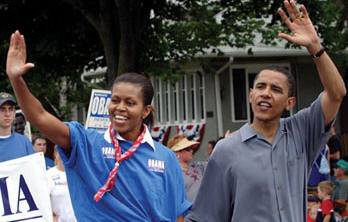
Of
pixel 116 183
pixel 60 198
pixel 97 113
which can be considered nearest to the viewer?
pixel 116 183

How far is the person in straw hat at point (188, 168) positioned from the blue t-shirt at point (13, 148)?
1988mm

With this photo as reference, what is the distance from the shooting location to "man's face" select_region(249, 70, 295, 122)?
4.52 metres

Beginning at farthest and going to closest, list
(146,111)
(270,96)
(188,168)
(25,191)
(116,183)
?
1. (188,168)
2. (25,191)
3. (146,111)
4. (116,183)
5. (270,96)

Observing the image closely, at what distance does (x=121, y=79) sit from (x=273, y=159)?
48.1 inches

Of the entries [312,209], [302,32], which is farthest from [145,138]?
[312,209]

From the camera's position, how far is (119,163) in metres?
4.68

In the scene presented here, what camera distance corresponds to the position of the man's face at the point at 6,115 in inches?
364

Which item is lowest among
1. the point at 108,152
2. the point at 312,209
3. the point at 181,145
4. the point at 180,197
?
the point at 312,209

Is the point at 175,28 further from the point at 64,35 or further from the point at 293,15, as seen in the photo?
the point at 293,15

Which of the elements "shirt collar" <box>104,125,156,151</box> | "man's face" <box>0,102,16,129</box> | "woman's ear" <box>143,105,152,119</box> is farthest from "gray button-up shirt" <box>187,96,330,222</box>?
"man's face" <box>0,102,16,129</box>

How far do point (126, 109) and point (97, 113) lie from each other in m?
6.57

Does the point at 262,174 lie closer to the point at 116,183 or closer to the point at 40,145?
the point at 116,183

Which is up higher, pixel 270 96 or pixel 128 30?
pixel 128 30

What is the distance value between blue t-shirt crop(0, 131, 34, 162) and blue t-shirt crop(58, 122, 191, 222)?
4.67 meters
